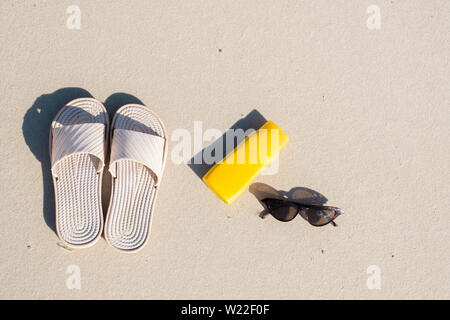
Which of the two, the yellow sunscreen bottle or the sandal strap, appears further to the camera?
the yellow sunscreen bottle

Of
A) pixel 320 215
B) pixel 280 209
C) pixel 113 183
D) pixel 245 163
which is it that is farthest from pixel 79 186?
pixel 320 215

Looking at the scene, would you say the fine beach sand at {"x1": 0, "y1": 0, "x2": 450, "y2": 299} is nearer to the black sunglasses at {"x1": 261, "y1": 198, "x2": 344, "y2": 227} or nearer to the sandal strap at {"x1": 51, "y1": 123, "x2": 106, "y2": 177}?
the black sunglasses at {"x1": 261, "y1": 198, "x2": 344, "y2": 227}

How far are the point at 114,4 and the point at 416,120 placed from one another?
1634 mm

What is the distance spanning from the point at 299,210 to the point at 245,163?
0.34 m

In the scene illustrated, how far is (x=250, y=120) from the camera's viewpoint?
1707 millimetres

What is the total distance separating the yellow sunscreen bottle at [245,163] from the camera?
1.62 metres

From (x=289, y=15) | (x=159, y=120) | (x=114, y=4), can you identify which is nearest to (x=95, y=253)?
(x=159, y=120)

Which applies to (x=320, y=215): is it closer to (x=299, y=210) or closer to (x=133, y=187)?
(x=299, y=210)

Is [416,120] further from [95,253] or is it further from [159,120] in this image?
[95,253]

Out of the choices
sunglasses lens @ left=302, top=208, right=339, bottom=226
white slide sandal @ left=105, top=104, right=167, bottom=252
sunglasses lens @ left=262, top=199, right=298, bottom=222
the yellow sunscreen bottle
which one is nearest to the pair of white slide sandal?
white slide sandal @ left=105, top=104, right=167, bottom=252

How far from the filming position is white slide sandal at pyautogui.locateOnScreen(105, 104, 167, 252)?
159cm

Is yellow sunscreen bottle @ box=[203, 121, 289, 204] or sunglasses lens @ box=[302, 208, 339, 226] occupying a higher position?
yellow sunscreen bottle @ box=[203, 121, 289, 204]

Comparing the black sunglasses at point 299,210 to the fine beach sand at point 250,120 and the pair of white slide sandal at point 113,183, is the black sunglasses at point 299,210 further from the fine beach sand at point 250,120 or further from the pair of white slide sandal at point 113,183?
the pair of white slide sandal at point 113,183

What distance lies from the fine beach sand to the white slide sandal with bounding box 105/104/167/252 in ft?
0.25
